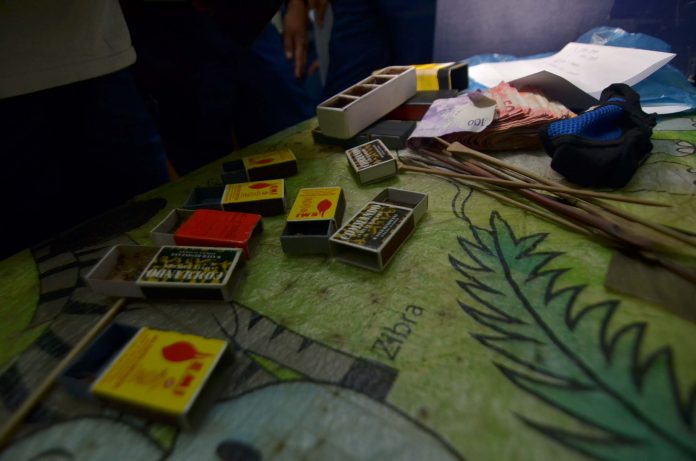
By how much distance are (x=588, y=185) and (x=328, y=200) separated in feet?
1.71

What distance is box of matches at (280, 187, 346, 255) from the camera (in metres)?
0.72

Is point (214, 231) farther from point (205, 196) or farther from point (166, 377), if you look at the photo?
point (166, 377)

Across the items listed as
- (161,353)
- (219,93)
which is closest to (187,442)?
(161,353)

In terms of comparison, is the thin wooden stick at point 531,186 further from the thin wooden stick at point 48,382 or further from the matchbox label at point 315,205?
the thin wooden stick at point 48,382

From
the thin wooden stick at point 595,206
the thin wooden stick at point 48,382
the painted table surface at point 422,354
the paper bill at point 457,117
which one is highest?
the paper bill at point 457,117

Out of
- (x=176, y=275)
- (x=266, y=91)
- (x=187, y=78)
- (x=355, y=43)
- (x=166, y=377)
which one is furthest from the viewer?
(x=355, y=43)

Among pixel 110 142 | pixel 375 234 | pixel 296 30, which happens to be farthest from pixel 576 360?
pixel 296 30

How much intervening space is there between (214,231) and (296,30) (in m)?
0.92

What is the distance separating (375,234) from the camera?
0.67 metres

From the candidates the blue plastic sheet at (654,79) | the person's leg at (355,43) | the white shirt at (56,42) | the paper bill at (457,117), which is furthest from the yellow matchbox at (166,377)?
the person's leg at (355,43)

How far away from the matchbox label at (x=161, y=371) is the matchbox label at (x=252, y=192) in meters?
0.38

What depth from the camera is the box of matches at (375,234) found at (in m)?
0.65

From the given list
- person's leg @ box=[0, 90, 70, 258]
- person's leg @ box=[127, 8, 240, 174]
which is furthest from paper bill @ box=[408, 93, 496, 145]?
person's leg @ box=[0, 90, 70, 258]

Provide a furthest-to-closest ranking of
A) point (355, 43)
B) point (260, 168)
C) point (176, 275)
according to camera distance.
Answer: point (355, 43) < point (260, 168) < point (176, 275)
